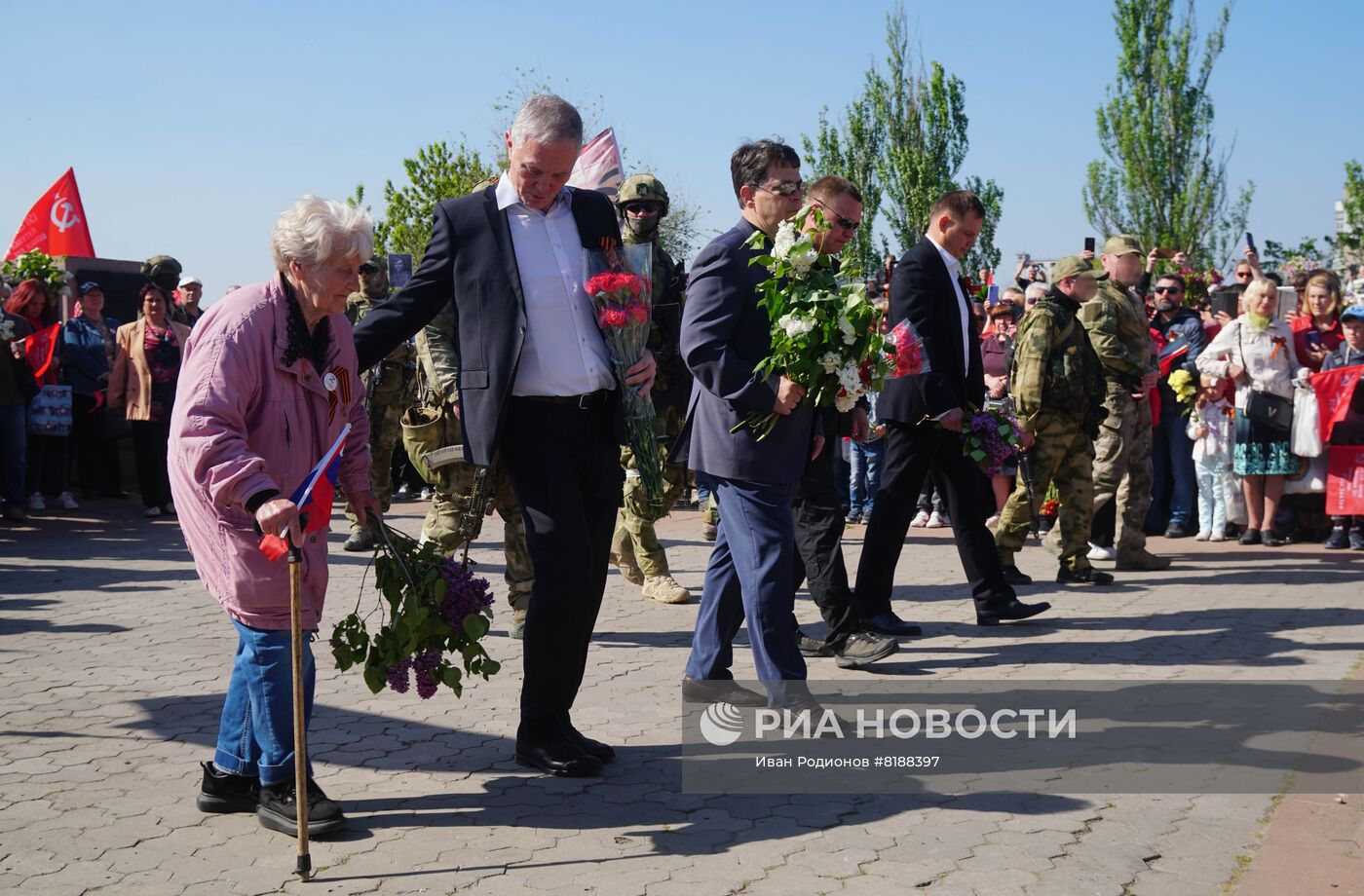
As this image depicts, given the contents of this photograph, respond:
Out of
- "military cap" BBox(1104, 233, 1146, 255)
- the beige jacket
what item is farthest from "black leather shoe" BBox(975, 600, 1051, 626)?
the beige jacket

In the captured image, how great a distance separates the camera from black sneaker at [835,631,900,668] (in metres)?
6.67

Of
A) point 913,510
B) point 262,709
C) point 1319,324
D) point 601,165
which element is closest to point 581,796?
point 262,709

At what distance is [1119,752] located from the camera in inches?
206

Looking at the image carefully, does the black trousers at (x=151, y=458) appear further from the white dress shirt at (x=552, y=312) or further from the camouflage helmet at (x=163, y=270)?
the white dress shirt at (x=552, y=312)

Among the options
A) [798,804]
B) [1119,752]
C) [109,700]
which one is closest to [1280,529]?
[1119,752]

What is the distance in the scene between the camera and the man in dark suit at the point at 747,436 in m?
5.30

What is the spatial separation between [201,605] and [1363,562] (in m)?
8.40

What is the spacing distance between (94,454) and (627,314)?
11.9 m

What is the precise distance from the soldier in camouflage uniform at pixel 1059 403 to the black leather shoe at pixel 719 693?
12.1ft

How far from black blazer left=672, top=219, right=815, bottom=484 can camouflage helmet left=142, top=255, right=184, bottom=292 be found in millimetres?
9539

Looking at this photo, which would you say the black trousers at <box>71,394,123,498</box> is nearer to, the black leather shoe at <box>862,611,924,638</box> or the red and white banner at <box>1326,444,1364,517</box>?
the black leather shoe at <box>862,611,924,638</box>

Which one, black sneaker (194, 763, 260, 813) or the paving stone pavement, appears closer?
the paving stone pavement

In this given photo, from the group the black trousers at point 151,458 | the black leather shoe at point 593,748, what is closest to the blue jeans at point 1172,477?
the black leather shoe at point 593,748

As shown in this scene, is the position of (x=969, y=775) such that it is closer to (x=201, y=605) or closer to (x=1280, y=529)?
(x=201, y=605)
